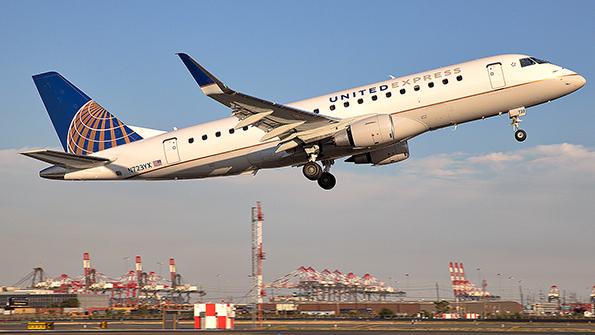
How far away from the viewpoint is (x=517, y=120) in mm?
41438

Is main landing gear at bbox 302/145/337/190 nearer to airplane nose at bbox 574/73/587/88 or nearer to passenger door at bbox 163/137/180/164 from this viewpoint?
passenger door at bbox 163/137/180/164

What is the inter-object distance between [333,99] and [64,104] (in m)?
18.5

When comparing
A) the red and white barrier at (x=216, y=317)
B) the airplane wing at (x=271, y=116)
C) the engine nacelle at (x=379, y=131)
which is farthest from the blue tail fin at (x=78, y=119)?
the engine nacelle at (x=379, y=131)

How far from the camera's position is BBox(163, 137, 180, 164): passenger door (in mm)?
43469

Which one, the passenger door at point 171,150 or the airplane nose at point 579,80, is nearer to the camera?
A: the airplane nose at point 579,80

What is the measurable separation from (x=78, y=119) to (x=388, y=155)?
64.2 ft

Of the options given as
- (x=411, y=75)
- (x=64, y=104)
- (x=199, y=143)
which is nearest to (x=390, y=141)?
(x=411, y=75)

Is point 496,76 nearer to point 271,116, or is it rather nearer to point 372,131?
point 372,131

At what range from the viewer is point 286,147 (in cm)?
4162

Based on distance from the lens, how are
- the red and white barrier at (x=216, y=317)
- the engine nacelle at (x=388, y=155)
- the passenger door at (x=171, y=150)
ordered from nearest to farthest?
the passenger door at (x=171, y=150)
the red and white barrier at (x=216, y=317)
the engine nacelle at (x=388, y=155)

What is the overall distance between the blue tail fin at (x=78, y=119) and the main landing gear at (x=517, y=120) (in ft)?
70.6

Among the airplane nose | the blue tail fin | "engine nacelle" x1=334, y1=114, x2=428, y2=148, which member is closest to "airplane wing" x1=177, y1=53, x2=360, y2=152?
"engine nacelle" x1=334, y1=114, x2=428, y2=148

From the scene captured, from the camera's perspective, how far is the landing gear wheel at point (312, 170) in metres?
43.2

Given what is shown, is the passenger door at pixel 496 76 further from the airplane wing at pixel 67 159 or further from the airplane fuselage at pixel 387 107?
the airplane wing at pixel 67 159
